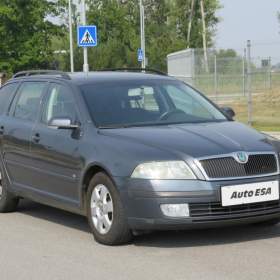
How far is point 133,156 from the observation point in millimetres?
7062

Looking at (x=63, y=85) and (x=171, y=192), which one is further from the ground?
(x=63, y=85)

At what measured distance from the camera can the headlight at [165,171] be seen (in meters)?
6.87

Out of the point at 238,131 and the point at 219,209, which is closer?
the point at 219,209

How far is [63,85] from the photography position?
27.8 feet

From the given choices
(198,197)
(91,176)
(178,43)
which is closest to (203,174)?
(198,197)

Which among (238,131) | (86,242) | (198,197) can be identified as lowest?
(86,242)

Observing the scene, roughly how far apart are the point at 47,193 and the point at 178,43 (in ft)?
215

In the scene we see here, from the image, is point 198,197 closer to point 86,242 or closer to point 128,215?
point 128,215

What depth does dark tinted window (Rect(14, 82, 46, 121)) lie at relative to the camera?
883cm

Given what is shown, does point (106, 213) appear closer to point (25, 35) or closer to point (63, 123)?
point (63, 123)

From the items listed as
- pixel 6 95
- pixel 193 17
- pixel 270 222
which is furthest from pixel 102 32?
pixel 270 222

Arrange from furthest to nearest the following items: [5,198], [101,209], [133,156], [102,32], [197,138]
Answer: [102,32], [5,198], [101,209], [197,138], [133,156]

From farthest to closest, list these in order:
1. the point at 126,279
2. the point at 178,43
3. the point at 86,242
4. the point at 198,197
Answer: the point at 178,43 < the point at 86,242 < the point at 198,197 < the point at 126,279

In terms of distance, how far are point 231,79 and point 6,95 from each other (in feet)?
66.5
